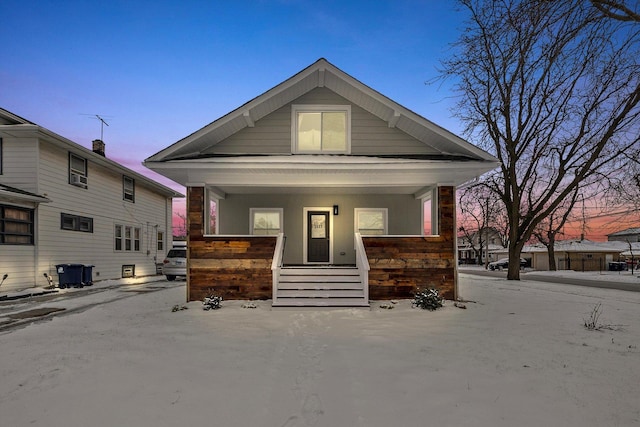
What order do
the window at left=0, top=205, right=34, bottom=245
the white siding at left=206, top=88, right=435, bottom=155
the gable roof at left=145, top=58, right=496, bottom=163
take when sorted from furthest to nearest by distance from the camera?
the window at left=0, top=205, right=34, bottom=245, the white siding at left=206, top=88, right=435, bottom=155, the gable roof at left=145, top=58, right=496, bottom=163

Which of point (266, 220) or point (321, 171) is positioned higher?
point (321, 171)

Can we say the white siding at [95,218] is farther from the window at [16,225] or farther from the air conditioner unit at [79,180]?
the window at [16,225]

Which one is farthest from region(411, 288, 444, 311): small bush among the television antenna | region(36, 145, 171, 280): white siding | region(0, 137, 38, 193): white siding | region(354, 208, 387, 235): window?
the television antenna

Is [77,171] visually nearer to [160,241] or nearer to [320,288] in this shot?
[160,241]

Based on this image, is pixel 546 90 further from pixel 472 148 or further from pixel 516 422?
pixel 516 422

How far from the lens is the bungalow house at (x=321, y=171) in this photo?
32.1ft

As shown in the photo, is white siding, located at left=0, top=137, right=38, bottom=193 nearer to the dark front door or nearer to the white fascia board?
the white fascia board

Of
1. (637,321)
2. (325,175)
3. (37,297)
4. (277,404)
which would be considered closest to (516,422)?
(277,404)

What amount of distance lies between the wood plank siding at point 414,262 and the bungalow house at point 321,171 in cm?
3

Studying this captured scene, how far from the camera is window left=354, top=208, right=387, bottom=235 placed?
13070 millimetres

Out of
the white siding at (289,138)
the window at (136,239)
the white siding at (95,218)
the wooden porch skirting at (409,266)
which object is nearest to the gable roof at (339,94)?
the white siding at (289,138)

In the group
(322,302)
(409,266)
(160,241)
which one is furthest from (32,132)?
(409,266)

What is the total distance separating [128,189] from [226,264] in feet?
Result: 46.5

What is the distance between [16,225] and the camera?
1325 centimetres
